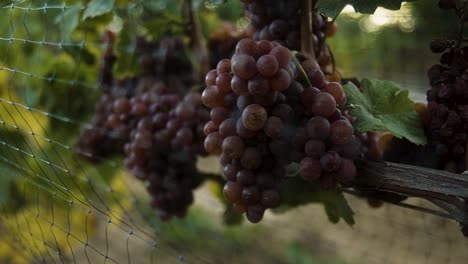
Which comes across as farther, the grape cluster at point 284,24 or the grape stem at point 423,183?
the grape cluster at point 284,24

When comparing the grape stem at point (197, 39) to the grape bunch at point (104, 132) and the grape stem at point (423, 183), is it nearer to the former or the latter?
the grape bunch at point (104, 132)

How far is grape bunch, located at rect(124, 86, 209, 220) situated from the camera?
0.81 m

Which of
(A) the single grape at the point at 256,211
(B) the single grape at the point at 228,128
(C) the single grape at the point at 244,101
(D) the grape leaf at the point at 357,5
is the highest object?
(D) the grape leaf at the point at 357,5

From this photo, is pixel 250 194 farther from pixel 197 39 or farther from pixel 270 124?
pixel 197 39

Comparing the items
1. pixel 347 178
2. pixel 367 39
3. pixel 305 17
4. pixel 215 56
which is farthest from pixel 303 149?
pixel 367 39

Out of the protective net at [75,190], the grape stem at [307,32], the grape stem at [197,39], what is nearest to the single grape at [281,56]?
the grape stem at [307,32]

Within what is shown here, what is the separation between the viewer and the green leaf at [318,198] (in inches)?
27.7

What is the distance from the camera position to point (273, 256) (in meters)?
1.86

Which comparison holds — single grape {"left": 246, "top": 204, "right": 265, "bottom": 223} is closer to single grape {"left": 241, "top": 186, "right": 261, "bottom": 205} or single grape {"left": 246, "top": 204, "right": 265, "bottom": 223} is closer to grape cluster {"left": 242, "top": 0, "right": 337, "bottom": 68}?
single grape {"left": 241, "top": 186, "right": 261, "bottom": 205}

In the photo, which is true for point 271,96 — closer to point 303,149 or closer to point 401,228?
point 303,149

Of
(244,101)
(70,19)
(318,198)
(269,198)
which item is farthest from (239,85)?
(70,19)

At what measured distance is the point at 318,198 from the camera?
0.75 metres

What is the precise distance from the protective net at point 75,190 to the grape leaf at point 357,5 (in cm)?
25

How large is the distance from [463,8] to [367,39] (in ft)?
3.77
